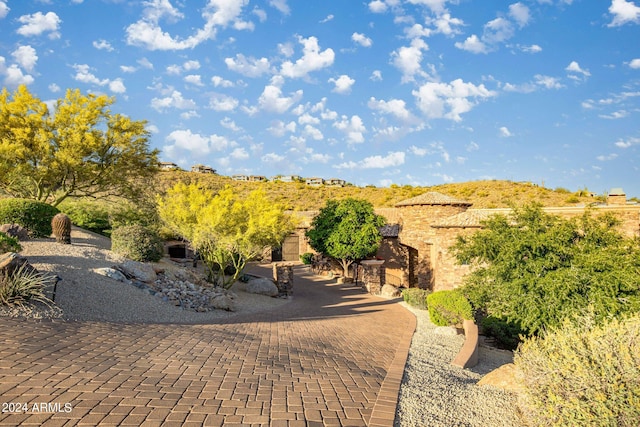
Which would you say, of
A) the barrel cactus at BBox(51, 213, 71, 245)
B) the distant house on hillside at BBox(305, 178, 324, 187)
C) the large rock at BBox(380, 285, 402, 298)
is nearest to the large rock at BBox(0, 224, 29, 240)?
the barrel cactus at BBox(51, 213, 71, 245)

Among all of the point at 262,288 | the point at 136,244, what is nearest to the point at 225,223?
the point at 136,244

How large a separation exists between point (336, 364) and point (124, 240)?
11023 millimetres

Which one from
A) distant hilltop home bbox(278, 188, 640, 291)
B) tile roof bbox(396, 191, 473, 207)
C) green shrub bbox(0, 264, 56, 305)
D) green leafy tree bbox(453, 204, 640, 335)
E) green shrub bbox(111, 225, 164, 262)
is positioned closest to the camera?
green shrub bbox(0, 264, 56, 305)

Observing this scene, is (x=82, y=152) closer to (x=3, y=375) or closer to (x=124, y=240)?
(x=124, y=240)

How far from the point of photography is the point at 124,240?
14828mm

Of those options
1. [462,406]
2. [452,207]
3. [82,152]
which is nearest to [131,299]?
[462,406]

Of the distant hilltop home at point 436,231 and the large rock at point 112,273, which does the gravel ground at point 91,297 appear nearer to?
the large rock at point 112,273

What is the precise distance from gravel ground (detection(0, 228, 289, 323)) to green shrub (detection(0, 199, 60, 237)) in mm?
2617

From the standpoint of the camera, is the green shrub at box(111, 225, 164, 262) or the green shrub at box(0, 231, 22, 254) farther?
the green shrub at box(111, 225, 164, 262)

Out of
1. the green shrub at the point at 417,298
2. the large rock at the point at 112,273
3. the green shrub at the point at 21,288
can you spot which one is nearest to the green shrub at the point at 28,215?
the large rock at the point at 112,273

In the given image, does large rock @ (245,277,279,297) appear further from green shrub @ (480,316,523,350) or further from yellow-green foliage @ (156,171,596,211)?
yellow-green foliage @ (156,171,596,211)

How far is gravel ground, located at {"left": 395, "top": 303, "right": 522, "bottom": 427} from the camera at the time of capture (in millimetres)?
5344

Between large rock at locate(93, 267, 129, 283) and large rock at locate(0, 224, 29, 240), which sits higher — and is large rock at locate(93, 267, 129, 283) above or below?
below

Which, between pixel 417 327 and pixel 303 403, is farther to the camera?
pixel 417 327
